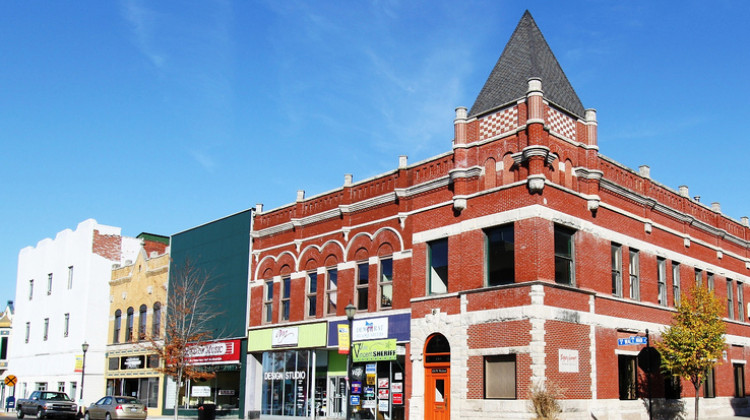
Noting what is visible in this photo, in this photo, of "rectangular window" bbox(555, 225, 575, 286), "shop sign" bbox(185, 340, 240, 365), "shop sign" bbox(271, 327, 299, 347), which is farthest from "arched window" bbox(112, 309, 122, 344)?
"rectangular window" bbox(555, 225, 575, 286)

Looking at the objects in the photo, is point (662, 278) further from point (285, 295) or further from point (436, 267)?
point (285, 295)

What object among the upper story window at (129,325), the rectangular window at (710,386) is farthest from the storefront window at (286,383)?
the rectangular window at (710,386)

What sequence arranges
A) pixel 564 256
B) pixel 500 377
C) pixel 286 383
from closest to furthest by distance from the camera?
pixel 500 377, pixel 564 256, pixel 286 383

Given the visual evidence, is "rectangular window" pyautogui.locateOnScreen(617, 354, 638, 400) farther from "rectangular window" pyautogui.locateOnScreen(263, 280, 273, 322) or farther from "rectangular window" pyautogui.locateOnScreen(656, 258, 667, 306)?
"rectangular window" pyautogui.locateOnScreen(263, 280, 273, 322)

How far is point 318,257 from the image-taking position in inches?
1293

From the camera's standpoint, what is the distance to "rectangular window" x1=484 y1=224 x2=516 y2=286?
23734 millimetres

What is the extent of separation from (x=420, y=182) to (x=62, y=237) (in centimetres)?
3656

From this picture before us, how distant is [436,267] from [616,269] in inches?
261

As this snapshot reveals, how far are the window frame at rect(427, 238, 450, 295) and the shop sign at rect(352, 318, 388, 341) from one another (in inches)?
116

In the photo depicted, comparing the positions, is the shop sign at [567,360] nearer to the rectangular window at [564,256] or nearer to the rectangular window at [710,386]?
the rectangular window at [564,256]

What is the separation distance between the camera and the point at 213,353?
122 feet

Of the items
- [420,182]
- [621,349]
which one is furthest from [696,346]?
[420,182]

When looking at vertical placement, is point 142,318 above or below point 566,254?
below

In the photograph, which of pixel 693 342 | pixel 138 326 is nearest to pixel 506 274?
pixel 693 342
